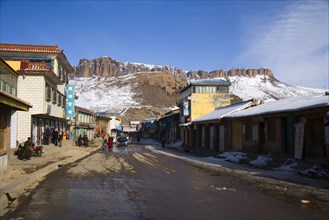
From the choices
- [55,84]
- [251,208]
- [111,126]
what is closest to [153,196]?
[251,208]

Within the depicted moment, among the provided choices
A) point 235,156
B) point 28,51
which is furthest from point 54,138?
point 235,156

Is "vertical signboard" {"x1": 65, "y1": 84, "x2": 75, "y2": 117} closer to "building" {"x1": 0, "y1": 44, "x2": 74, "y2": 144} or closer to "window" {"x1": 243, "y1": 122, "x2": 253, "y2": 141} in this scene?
"building" {"x1": 0, "y1": 44, "x2": 74, "y2": 144}

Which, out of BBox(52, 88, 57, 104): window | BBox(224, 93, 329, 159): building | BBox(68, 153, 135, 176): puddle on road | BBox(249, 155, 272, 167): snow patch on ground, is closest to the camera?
BBox(224, 93, 329, 159): building

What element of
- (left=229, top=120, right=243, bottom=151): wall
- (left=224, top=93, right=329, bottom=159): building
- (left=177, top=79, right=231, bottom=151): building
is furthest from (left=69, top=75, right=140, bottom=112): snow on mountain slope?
(left=224, top=93, right=329, bottom=159): building

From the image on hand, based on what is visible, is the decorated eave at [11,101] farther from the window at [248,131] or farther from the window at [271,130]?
the window at [248,131]

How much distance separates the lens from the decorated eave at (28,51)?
35.4 meters

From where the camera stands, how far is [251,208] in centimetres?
898

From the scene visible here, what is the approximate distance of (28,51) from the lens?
117ft

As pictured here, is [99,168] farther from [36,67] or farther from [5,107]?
[36,67]

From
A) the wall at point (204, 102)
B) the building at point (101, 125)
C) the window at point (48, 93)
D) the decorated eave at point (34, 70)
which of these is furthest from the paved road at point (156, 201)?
the building at point (101, 125)

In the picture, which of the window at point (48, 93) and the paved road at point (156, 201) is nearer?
the paved road at point (156, 201)

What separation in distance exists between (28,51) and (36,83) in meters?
5.14

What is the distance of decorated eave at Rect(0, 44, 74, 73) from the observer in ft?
116

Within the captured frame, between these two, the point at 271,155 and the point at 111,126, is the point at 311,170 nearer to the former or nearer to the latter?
the point at 271,155
